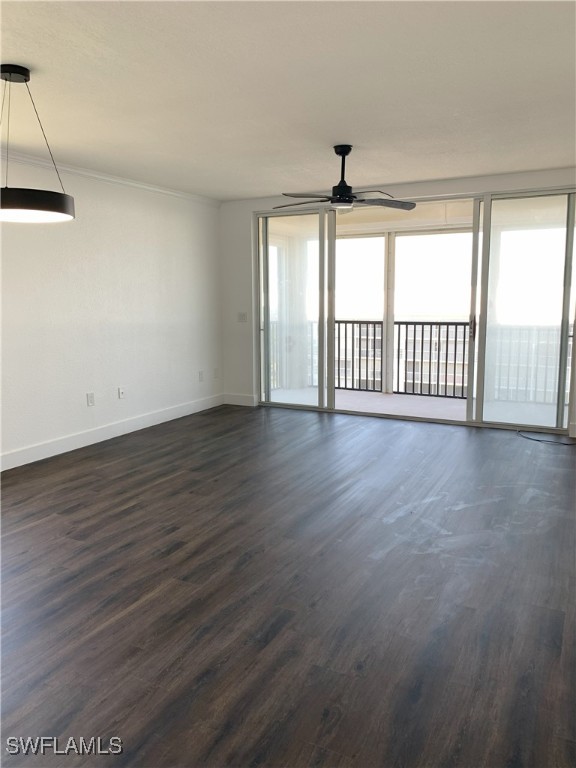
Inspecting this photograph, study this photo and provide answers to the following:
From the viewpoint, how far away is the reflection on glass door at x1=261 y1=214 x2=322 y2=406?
6637mm

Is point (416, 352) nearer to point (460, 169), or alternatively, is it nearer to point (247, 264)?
point (247, 264)

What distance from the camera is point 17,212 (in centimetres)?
A: 288

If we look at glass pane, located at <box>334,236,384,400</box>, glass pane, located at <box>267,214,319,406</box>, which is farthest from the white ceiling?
glass pane, located at <box>334,236,384,400</box>

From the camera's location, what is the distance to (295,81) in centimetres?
292

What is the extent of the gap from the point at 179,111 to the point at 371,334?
5650mm

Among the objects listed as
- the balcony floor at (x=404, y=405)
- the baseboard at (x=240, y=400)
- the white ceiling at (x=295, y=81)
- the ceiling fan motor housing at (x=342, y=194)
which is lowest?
the balcony floor at (x=404, y=405)

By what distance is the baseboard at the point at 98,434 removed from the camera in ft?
15.1

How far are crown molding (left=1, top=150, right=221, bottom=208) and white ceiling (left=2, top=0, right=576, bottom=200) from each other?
13cm

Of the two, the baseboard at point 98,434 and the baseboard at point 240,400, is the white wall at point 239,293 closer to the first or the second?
the baseboard at point 240,400

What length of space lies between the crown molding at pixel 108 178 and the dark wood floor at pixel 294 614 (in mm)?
2531

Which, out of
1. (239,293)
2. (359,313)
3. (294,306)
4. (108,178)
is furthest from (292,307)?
(108,178)

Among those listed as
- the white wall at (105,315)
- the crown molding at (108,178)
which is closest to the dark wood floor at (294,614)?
the white wall at (105,315)

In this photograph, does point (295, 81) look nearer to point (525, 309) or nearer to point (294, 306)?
point (525, 309)

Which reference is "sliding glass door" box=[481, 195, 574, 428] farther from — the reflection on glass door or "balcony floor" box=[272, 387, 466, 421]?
the reflection on glass door
